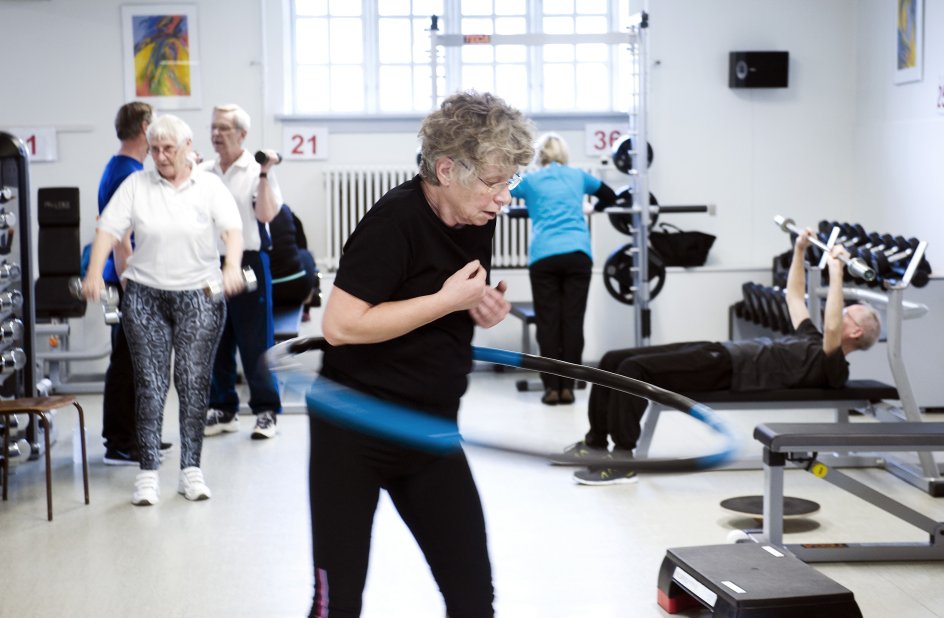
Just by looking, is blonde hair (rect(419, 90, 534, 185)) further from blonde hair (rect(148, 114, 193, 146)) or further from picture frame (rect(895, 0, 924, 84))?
picture frame (rect(895, 0, 924, 84))

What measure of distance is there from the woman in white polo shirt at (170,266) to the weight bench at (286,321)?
1451 millimetres

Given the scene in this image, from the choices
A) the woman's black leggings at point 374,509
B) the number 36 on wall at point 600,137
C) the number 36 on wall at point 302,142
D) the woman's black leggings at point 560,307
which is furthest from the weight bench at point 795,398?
the number 36 on wall at point 302,142

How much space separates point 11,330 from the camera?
485cm

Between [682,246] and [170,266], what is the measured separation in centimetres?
431

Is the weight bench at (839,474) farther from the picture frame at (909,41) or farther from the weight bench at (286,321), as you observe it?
the picture frame at (909,41)

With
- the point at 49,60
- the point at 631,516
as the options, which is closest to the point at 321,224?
the point at 49,60

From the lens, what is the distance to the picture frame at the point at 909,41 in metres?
6.84

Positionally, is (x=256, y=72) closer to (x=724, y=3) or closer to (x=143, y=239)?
(x=724, y=3)

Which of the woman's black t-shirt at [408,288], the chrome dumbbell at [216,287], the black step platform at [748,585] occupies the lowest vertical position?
the black step platform at [748,585]

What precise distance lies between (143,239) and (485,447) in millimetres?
2406

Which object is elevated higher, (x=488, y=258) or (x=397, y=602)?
(x=488, y=258)

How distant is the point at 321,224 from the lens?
26.3 feet

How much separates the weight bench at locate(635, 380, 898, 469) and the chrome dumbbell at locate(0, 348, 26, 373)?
2.54m

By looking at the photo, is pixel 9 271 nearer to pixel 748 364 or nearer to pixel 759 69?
pixel 748 364
